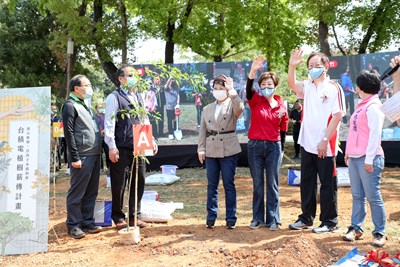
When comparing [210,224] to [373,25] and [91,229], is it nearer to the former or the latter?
[91,229]

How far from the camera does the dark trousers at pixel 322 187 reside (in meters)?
4.37

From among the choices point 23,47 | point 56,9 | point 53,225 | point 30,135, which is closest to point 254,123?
point 30,135

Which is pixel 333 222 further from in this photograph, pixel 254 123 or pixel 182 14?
pixel 182 14

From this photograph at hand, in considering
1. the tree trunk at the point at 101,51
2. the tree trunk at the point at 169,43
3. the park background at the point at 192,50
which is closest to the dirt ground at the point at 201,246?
the park background at the point at 192,50

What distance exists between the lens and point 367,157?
3.93 m

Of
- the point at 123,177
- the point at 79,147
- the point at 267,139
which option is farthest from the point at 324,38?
the point at 79,147

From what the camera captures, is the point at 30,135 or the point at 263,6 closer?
the point at 30,135

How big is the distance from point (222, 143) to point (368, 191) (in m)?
1.52

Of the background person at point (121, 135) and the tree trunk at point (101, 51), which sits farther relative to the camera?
the tree trunk at point (101, 51)

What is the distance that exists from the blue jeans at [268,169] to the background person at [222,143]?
0.21m

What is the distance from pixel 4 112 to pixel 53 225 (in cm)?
154

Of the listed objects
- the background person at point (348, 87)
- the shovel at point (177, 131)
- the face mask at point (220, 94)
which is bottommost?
the shovel at point (177, 131)

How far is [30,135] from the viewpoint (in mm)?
4320

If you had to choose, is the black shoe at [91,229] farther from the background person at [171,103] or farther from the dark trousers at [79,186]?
the background person at [171,103]
